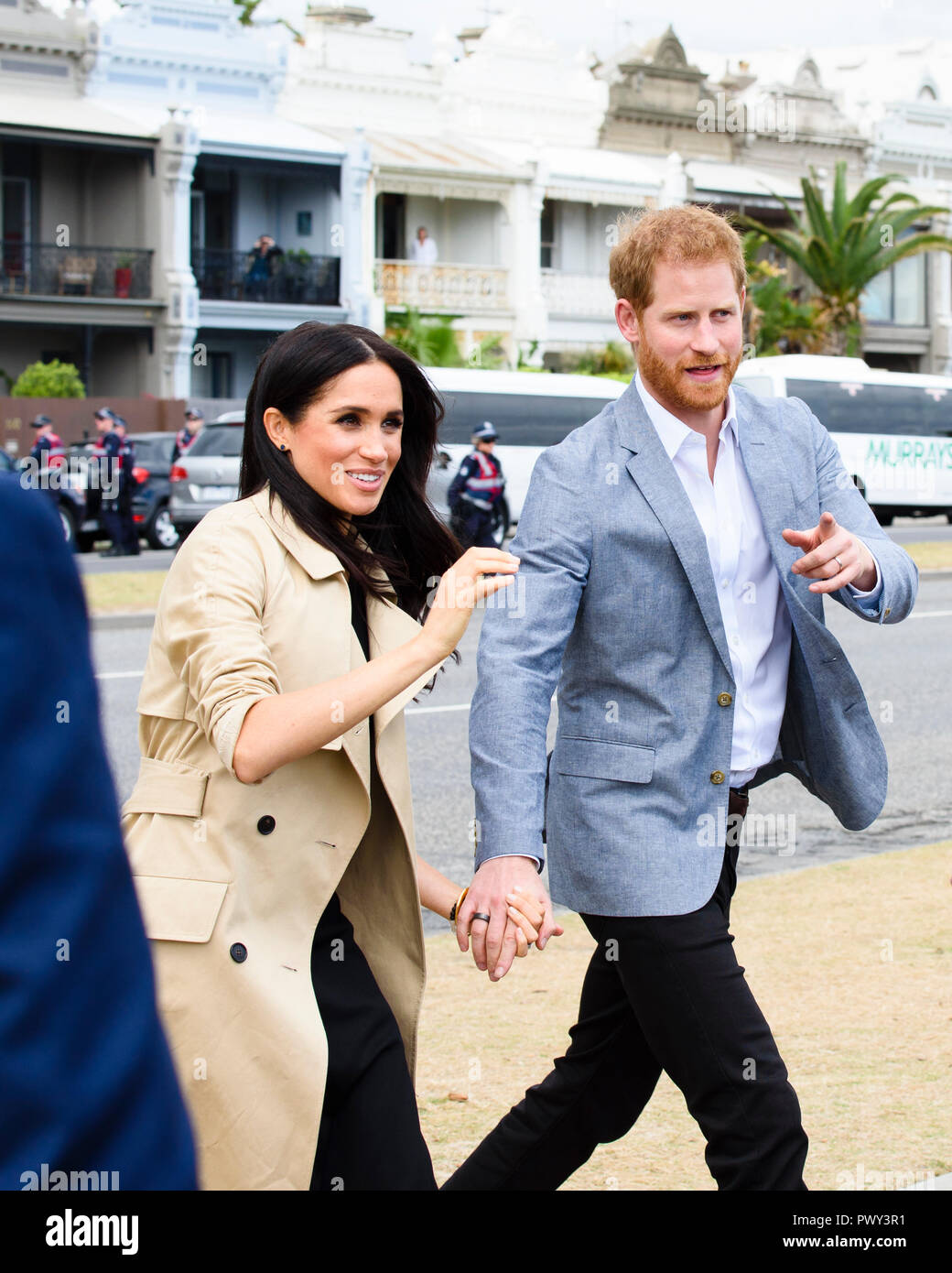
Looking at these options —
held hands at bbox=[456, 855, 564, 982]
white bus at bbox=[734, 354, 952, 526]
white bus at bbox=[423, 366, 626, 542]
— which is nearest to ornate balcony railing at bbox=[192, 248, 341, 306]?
white bus at bbox=[423, 366, 626, 542]

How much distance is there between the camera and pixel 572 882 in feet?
10.7

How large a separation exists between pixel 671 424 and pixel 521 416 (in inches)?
971

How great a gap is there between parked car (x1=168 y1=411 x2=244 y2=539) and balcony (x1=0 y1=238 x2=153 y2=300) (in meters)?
11.9

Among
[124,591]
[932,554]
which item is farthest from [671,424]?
[932,554]

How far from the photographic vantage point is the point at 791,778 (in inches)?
369

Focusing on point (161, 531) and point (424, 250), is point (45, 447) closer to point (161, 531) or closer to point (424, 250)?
point (161, 531)

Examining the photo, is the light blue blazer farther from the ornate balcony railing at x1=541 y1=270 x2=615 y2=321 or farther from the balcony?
the ornate balcony railing at x1=541 y1=270 x2=615 y2=321

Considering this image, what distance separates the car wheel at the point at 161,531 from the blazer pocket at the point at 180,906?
72.0 feet

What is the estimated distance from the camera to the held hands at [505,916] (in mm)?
3039

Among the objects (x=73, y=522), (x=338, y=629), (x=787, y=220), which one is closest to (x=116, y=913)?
(x=338, y=629)

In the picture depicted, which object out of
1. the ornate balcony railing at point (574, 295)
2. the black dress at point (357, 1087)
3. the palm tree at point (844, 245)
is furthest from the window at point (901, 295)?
the black dress at point (357, 1087)

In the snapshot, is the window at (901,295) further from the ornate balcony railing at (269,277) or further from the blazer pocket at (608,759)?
the blazer pocket at (608,759)

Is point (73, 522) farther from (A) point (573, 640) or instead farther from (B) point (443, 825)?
(A) point (573, 640)
